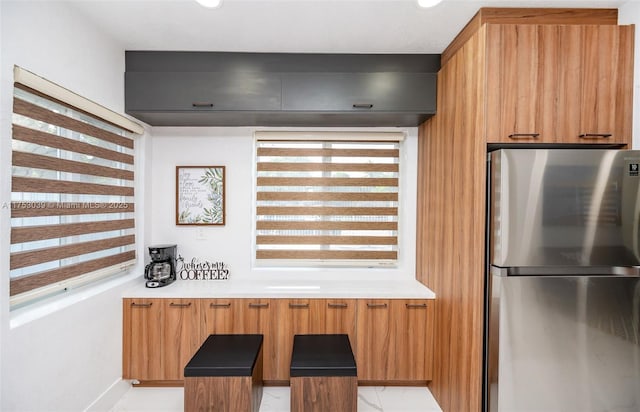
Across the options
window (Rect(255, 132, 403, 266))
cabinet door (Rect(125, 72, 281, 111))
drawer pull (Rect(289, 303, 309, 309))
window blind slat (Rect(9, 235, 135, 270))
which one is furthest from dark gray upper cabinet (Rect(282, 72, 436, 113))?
window blind slat (Rect(9, 235, 135, 270))

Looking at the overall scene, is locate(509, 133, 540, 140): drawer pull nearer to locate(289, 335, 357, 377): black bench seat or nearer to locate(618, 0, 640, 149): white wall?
locate(618, 0, 640, 149): white wall

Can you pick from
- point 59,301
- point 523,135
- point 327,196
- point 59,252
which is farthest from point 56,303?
point 523,135

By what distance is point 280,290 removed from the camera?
2404 millimetres

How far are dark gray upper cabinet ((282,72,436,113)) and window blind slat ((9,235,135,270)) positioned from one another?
1.61m

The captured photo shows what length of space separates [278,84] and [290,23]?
43 cm

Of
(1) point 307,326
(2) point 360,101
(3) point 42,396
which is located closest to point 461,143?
A: (2) point 360,101

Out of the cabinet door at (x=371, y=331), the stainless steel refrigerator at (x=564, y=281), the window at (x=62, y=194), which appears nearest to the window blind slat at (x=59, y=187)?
the window at (x=62, y=194)

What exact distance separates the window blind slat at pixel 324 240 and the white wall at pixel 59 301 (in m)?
1.17

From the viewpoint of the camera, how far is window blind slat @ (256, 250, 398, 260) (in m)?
2.77

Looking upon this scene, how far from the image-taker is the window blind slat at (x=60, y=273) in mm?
1529

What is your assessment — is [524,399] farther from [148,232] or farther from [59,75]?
[59,75]

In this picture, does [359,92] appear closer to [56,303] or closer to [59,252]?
[59,252]

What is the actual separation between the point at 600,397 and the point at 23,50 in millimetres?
3450

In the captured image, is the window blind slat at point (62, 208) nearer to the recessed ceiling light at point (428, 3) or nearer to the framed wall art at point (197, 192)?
the framed wall art at point (197, 192)
